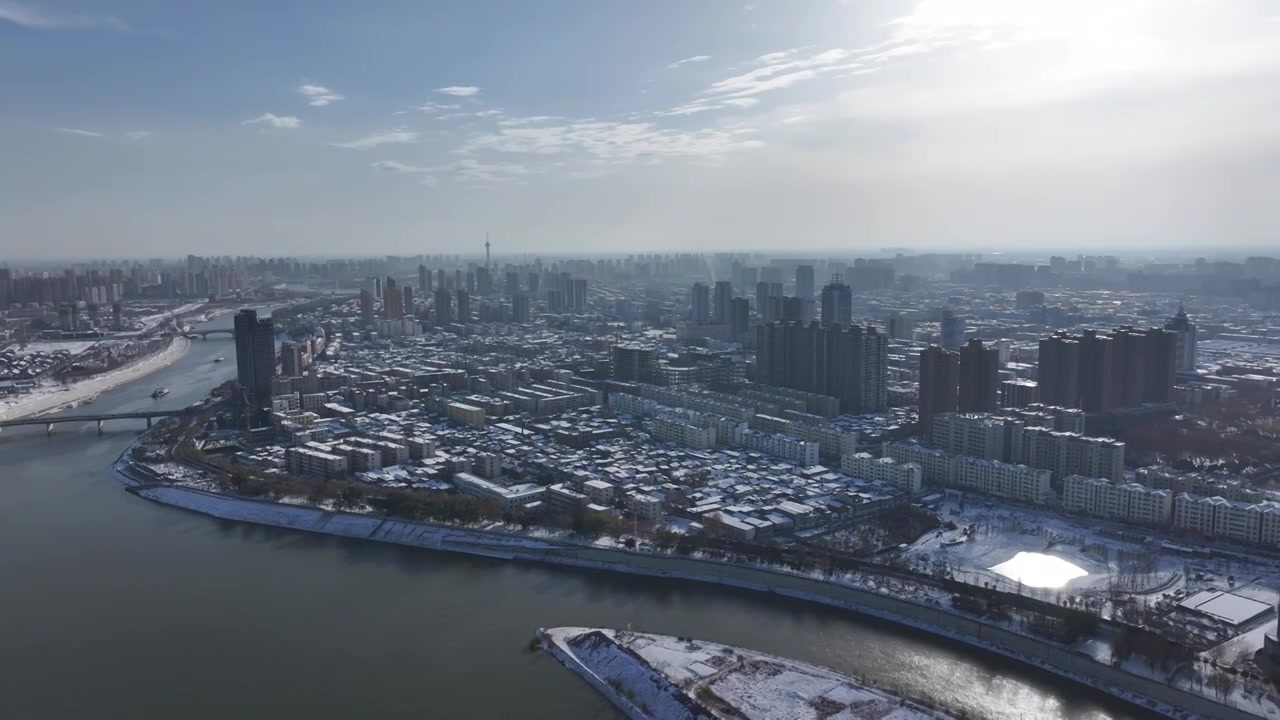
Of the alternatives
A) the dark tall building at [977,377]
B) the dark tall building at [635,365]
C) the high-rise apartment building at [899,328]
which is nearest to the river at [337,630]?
the dark tall building at [977,377]

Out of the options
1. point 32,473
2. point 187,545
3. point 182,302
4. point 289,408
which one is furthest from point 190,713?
point 182,302

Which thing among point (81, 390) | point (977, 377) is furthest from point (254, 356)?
point (977, 377)

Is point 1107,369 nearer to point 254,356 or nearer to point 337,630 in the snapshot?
point 337,630

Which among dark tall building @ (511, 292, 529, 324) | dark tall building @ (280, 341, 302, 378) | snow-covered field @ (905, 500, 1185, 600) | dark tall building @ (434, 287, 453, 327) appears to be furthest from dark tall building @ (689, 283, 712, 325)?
snow-covered field @ (905, 500, 1185, 600)

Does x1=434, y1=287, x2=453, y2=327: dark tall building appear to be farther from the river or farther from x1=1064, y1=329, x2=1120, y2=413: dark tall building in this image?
x1=1064, y1=329, x2=1120, y2=413: dark tall building

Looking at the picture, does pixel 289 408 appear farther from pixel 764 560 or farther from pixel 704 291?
pixel 704 291
